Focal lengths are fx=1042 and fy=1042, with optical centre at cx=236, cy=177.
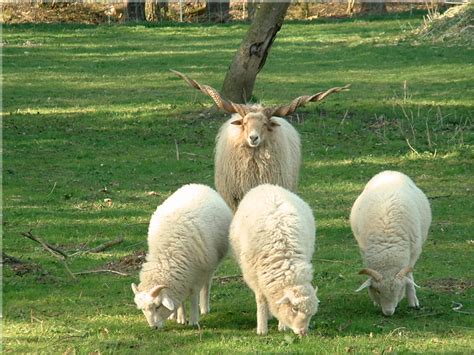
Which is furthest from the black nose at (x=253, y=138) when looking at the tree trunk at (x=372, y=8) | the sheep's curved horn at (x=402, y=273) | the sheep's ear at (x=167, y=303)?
the tree trunk at (x=372, y=8)

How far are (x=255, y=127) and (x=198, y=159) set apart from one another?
4936 mm

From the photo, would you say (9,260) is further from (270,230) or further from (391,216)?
(391,216)

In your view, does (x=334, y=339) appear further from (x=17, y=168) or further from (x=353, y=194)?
(x=17, y=168)

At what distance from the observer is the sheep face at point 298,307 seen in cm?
740

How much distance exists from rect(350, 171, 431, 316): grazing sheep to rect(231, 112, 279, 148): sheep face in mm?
1327

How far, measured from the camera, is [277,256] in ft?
24.9

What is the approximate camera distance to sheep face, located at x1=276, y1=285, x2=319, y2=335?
7.40 metres

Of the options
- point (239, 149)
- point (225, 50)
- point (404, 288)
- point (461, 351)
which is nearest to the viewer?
point (461, 351)

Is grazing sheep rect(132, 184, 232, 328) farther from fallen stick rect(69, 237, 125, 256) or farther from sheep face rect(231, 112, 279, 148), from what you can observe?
fallen stick rect(69, 237, 125, 256)

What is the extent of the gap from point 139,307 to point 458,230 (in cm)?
485

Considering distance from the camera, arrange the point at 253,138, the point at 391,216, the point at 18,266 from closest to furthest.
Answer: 1. the point at 391,216
2. the point at 18,266
3. the point at 253,138

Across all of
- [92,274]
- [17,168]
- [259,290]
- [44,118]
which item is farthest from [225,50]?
[259,290]

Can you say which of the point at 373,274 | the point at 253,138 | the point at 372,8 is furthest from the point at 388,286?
the point at 372,8

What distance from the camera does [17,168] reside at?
1447 centimetres
